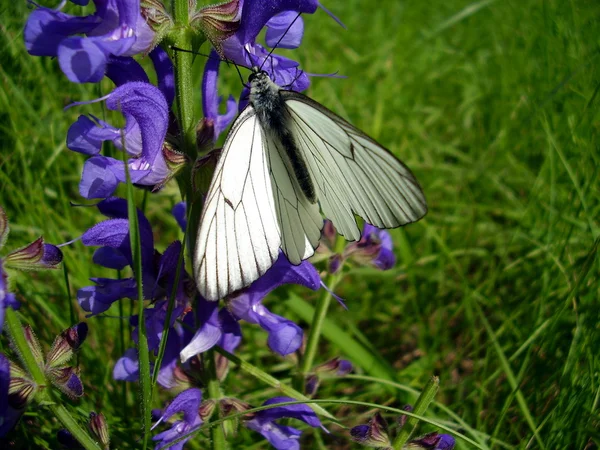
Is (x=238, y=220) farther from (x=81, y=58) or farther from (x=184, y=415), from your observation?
(x=184, y=415)

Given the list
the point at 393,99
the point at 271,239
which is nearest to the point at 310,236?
the point at 271,239

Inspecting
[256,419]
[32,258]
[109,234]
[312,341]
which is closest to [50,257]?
[32,258]

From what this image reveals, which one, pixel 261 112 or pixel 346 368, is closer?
pixel 261 112

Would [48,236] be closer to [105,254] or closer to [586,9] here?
[105,254]

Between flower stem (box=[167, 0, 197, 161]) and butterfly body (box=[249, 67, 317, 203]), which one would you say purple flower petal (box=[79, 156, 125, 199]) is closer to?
flower stem (box=[167, 0, 197, 161])

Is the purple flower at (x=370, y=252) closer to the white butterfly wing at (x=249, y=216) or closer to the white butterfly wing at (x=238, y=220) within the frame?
the white butterfly wing at (x=249, y=216)

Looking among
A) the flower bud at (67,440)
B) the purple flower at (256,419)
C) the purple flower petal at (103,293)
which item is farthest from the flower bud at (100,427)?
the purple flower petal at (103,293)

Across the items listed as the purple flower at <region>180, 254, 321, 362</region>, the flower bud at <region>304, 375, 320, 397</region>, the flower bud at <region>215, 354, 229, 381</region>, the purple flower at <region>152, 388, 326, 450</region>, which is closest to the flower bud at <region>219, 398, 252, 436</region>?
the purple flower at <region>152, 388, 326, 450</region>
